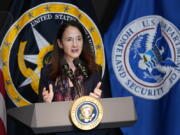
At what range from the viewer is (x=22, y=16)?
274 centimetres

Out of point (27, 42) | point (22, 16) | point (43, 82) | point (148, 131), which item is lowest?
point (148, 131)

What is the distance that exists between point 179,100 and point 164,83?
0.16m

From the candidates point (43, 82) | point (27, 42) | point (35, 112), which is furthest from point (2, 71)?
point (35, 112)

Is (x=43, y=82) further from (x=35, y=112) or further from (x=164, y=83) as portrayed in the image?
(x=164, y=83)

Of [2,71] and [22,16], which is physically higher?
[22,16]

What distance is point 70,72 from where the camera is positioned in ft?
5.21

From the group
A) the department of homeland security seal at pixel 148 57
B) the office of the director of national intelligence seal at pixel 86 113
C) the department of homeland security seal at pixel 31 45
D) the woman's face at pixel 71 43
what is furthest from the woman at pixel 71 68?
the department of homeland security seal at pixel 148 57

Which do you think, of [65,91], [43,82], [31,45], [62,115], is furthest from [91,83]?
[31,45]

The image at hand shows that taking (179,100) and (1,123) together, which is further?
(179,100)

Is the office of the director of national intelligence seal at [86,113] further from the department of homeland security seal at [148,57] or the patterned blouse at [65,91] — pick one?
the department of homeland security seal at [148,57]

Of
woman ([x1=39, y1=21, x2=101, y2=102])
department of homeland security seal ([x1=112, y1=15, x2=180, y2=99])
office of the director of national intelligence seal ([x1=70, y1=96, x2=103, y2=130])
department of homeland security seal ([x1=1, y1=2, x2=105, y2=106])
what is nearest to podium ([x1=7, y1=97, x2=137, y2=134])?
office of the director of national intelligence seal ([x1=70, y1=96, x2=103, y2=130])

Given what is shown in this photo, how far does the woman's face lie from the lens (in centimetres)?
179

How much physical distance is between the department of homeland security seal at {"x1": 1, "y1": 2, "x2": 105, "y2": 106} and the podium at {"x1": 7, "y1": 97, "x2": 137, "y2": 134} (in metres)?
1.19

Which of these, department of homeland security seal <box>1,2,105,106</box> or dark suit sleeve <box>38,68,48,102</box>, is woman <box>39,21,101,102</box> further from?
department of homeland security seal <box>1,2,105,106</box>
